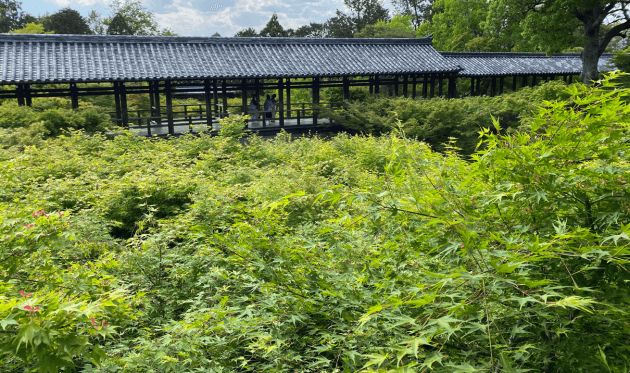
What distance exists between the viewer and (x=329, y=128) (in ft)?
55.7

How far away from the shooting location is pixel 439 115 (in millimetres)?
13961

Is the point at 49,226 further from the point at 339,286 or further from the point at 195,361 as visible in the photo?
the point at 339,286

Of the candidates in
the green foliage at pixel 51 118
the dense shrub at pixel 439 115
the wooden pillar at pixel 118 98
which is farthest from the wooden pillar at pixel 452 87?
the green foliage at pixel 51 118

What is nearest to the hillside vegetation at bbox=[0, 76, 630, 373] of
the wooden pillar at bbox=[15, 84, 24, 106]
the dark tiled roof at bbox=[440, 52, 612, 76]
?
the wooden pillar at bbox=[15, 84, 24, 106]

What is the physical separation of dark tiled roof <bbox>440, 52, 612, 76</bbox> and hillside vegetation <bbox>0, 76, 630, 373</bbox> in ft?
67.0

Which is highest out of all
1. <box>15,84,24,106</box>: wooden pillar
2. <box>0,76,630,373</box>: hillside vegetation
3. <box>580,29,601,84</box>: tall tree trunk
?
<box>580,29,601,84</box>: tall tree trunk

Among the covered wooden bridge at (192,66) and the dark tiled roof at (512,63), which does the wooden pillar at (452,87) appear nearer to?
the covered wooden bridge at (192,66)

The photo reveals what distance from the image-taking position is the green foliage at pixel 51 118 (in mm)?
10234

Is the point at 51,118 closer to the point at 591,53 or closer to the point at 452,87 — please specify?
the point at 452,87

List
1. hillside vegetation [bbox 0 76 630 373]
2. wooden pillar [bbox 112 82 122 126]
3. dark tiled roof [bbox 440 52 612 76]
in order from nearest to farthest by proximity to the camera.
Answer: hillside vegetation [bbox 0 76 630 373], wooden pillar [bbox 112 82 122 126], dark tiled roof [bbox 440 52 612 76]

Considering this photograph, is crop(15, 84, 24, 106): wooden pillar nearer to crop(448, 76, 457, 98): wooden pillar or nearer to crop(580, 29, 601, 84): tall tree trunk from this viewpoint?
crop(448, 76, 457, 98): wooden pillar

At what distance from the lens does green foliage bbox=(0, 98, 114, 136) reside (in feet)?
33.6

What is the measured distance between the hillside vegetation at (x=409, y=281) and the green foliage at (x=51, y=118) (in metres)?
8.22

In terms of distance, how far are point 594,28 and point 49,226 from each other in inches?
830
